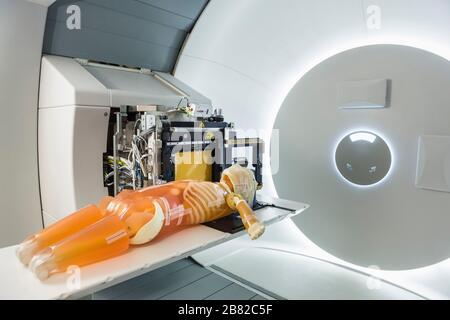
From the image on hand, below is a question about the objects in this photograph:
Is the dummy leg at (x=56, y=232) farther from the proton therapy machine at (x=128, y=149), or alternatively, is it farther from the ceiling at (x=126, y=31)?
the ceiling at (x=126, y=31)

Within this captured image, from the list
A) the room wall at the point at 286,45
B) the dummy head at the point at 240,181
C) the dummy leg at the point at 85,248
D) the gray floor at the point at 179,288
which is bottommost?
the gray floor at the point at 179,288

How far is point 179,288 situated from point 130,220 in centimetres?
133

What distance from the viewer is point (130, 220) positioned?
1475mm

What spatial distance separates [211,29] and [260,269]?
7.52 ft

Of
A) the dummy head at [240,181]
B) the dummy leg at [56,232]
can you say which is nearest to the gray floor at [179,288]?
the dummy head at [240,181]

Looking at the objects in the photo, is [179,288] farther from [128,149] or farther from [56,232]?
[56,232]

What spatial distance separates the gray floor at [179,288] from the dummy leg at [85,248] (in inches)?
47.1

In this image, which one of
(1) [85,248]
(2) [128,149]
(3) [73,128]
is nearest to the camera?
(1) [85,248]

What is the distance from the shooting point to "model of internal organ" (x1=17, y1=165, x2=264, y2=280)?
50.5 inches

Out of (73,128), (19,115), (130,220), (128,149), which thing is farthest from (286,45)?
(19,115)

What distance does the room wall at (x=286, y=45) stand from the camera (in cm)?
210
